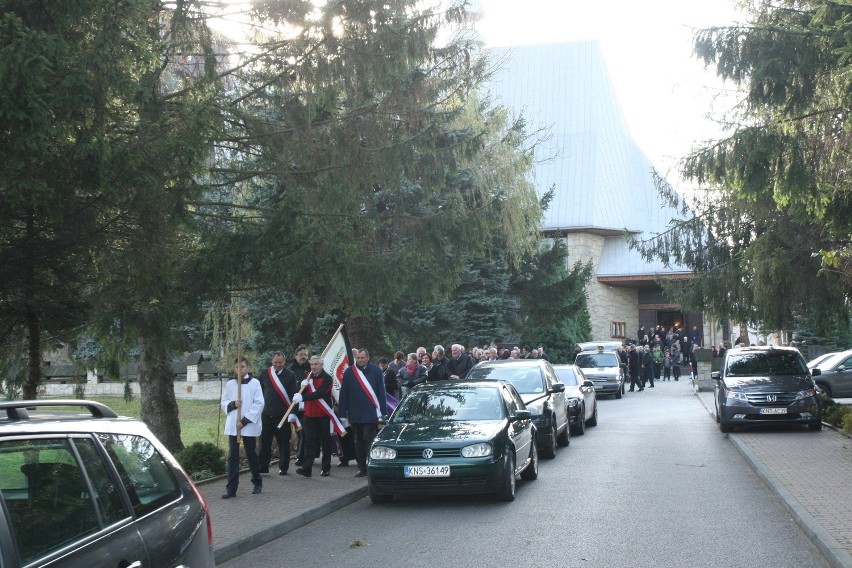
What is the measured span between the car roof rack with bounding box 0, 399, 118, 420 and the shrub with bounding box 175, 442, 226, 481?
1014 cm

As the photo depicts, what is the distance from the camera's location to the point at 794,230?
1997cm

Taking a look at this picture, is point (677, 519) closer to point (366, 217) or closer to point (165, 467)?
point (165, 467)

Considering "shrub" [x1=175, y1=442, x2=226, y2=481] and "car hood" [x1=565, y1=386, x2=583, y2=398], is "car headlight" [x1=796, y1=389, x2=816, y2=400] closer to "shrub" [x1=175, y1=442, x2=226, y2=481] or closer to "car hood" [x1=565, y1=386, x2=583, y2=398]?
"car hood" [x1=565, y1=386, x2=583, y2=398]

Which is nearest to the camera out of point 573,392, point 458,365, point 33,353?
point 33,353

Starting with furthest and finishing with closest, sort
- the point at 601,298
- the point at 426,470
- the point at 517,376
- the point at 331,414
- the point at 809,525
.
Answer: the point at 601,298 < the point at 517,376 < the point at 331,414 < the point at 426,470 < the point at 809,525

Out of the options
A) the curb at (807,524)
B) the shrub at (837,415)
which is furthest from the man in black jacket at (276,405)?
the shrub at (837,415)

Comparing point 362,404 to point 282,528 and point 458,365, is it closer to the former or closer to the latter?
point 282,528

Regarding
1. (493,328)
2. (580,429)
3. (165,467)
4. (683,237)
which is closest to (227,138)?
(165,467)

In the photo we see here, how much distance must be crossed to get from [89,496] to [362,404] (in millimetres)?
10540

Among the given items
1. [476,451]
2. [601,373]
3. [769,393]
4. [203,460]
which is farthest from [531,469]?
[601,373]

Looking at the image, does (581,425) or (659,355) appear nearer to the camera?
(581,425)

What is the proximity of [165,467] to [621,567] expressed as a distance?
4699mm

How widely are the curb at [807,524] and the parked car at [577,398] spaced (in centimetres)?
627

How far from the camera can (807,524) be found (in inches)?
376
